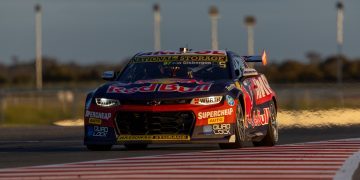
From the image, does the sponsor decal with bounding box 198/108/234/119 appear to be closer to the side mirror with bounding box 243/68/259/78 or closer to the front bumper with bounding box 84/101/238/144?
the front bumper with bounding box 84/101/238/144

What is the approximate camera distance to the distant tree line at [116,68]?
8400cm

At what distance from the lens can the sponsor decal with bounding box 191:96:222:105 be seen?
16.0 m

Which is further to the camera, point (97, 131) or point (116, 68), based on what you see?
point (116, 68)

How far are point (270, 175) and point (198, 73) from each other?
206 inches

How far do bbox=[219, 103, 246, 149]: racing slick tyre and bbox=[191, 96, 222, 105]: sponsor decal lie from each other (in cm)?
38

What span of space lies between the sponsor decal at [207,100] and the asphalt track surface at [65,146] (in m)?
0.67

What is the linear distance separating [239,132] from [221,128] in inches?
12.6

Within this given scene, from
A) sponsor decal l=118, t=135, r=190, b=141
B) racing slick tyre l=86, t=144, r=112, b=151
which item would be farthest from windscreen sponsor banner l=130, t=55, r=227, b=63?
sponsor decal l=118, t=135, r=190, b=141

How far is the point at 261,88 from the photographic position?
18.5 m

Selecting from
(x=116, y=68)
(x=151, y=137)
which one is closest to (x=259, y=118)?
(x=151, y=137)

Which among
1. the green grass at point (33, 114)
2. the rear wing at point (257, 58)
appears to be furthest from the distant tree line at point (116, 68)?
the rear wing at point (257, 58)

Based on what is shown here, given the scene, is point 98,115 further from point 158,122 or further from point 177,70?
point 177,70

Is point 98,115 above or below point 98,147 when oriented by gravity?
above

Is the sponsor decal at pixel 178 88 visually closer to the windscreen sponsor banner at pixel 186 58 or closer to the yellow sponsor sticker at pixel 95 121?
the yellow sponsor sticker at pixel 95 121
